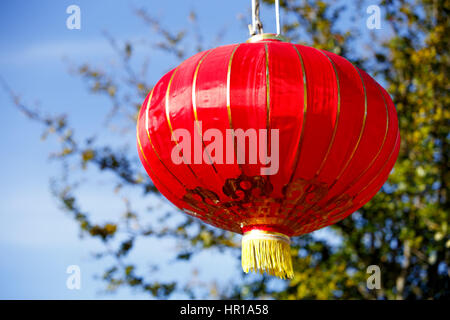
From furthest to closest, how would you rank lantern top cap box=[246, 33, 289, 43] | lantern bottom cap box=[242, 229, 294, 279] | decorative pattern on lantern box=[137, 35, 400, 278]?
lantern top cap box=[246, 33, 289, 43], lantern bottom cap box=[242, 229, 294, 279], decorative pattern on lantern box=[137, 35, 400, 278]

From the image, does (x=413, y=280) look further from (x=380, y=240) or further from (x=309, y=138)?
(x=309, y=138)

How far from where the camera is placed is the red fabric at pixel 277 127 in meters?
1.92

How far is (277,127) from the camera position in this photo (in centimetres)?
190

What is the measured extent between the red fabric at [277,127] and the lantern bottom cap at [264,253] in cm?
3

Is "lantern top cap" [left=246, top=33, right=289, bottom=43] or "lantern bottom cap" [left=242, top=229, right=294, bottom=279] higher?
"lantern top cap" [left=246, top=33, right=289, bottom=43]

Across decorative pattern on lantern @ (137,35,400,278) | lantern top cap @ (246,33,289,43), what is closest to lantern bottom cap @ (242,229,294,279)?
decorative pattern on lantern @ (137,35,400,278)

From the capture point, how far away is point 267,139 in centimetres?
189

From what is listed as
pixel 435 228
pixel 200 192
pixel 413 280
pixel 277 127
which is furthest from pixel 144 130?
pixel 413 280

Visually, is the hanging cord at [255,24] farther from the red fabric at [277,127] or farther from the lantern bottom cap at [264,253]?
the lantern bottom cap at [264,253]

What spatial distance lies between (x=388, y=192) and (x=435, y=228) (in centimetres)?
64

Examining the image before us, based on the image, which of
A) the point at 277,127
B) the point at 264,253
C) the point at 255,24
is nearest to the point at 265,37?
the point at 255,24

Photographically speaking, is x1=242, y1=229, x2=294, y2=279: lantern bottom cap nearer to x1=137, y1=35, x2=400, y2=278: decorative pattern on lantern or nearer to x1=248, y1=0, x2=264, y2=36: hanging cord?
x1=137, y1=35, x2=400, y2=278: decorative pattern on lantern

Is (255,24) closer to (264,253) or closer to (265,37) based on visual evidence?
(265,37)

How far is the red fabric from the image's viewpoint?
1925 mm
